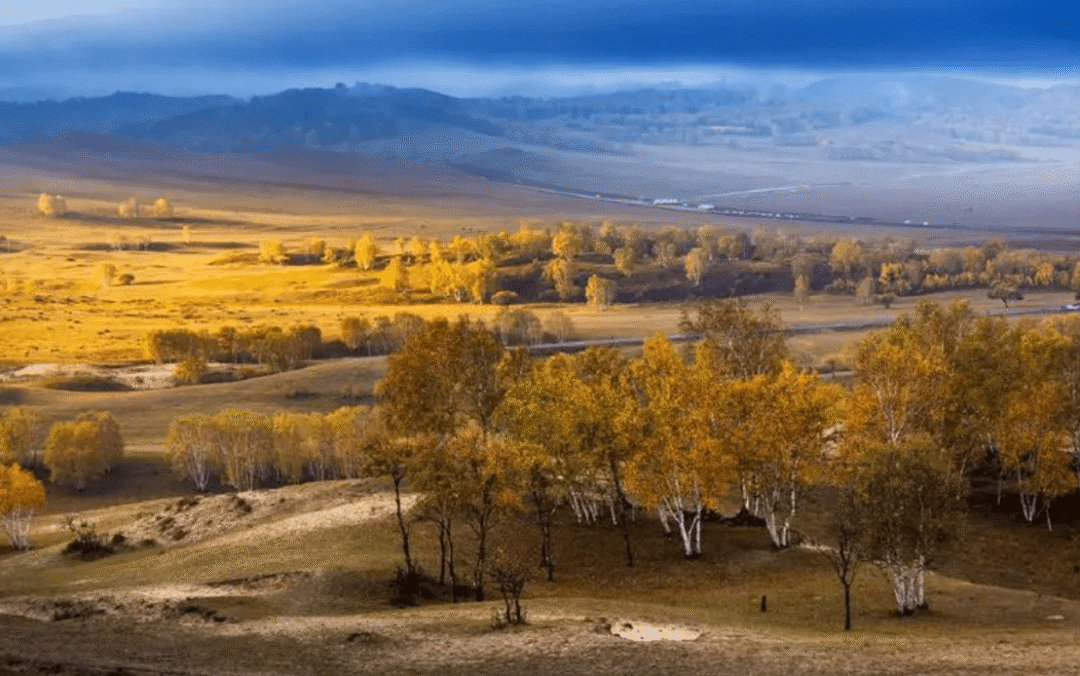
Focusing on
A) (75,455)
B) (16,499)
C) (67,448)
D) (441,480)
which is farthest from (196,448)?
(441,480)

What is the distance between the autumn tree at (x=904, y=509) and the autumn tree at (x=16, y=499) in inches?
2469

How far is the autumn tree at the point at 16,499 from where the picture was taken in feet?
278

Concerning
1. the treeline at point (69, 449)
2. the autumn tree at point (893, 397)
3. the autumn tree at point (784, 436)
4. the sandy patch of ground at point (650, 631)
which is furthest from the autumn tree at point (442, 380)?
the treeline at point (69, 449)

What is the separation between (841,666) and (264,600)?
1088 inches

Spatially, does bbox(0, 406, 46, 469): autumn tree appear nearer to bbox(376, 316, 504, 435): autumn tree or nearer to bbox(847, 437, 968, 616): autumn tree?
bbox(376, 316, 504, 435): autumn tree

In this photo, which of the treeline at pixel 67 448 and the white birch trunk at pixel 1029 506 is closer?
the white birch trunk at pixel 1029 506

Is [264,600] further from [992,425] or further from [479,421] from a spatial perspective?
[992,425]

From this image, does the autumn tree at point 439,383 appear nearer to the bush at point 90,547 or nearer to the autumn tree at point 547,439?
the autumn tree at point 547,439

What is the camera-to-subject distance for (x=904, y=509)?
51.7 m

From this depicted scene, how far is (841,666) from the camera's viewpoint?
39188 mm

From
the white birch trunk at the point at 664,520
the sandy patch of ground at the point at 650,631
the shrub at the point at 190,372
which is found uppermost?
the sandy patch of ground at the point at 650,631

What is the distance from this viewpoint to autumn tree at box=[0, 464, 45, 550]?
84.8 meters

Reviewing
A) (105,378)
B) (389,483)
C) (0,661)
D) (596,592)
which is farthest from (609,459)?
(105,378)

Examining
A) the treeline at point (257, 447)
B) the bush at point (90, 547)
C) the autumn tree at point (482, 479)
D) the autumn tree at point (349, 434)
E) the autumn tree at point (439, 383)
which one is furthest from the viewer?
the treeline at point (257, 447)
